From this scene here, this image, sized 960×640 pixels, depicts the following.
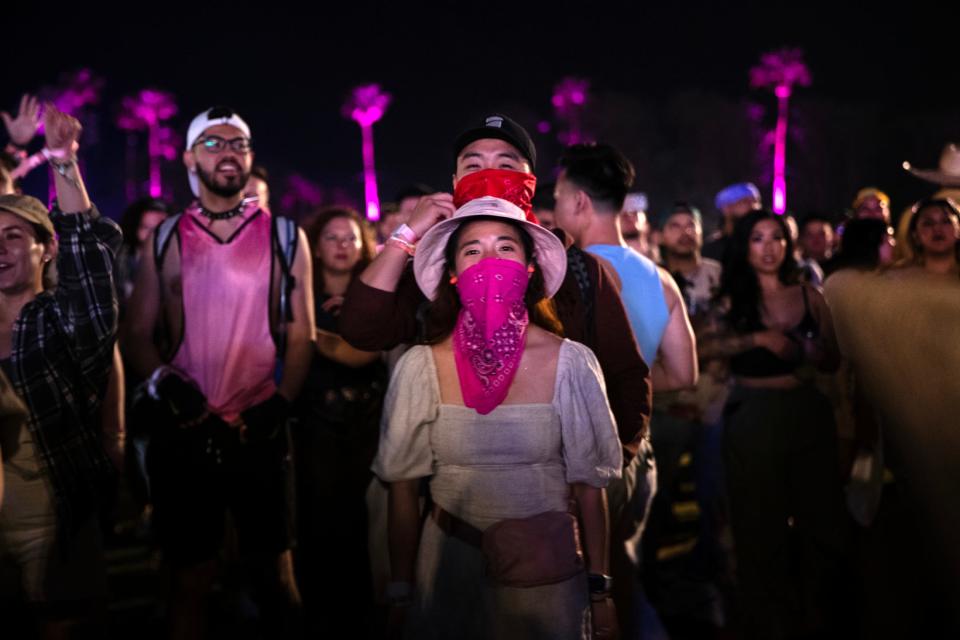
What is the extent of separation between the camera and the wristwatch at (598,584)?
2799 mm

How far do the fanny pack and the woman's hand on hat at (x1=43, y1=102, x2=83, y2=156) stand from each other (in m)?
2.49

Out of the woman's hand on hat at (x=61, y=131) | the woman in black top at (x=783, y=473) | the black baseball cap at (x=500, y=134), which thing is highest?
the woman's hand on hat at (x=61, y=131)

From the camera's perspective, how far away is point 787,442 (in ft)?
16.3

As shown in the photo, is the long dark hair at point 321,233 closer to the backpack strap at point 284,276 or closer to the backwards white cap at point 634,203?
the backpack strap at point 284,276

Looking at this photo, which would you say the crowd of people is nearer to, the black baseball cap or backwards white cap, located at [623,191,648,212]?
the black baseball cap

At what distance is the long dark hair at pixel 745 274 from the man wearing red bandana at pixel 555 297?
206 cm

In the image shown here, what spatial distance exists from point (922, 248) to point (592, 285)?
358cm

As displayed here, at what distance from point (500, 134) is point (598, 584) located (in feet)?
5.68

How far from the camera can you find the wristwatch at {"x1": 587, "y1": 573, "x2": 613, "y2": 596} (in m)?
2.80

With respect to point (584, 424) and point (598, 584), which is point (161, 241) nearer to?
point (584, 424)

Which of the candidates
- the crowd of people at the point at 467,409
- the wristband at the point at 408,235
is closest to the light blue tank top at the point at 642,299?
the crowd of people at the point at 467,409

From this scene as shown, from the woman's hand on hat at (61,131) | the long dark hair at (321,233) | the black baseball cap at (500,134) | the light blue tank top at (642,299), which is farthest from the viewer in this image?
the long dark hair at (321,233)

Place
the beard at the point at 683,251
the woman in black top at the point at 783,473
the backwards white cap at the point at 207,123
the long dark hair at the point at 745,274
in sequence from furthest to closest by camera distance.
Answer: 1. the beard at the point at 683,251
2. the long dark hair at the point at 745,274
3. the woman in black top at the point at 783,473
4. the backwards white cap at the point at 207,123

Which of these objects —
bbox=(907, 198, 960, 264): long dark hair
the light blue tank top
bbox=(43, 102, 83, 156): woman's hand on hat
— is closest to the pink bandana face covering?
the light blue tank top
